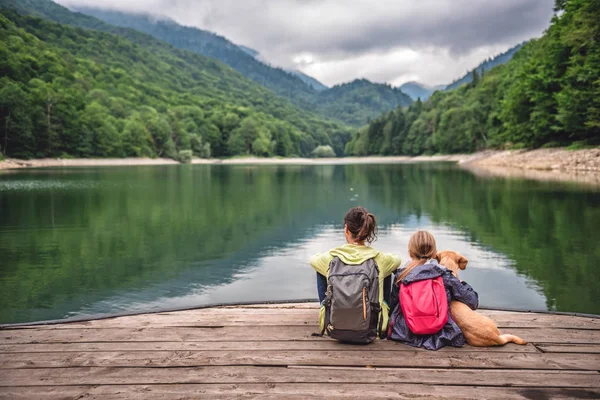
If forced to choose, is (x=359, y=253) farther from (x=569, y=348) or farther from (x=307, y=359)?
(x=569, y=348)

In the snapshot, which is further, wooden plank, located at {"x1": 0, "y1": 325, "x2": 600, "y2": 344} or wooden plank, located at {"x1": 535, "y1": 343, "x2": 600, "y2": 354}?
wooden plank, located at {"x1": 0, "y1": 325, "x2": 600, "y2": 344}

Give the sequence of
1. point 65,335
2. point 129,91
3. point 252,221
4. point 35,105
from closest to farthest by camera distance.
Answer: point 65,335 → point 252,221 → point 35,105 → point 129,91

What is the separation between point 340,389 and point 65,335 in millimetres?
3561

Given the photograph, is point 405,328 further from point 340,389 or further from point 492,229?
point 492,229

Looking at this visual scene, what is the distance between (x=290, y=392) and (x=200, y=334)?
1.98 metres

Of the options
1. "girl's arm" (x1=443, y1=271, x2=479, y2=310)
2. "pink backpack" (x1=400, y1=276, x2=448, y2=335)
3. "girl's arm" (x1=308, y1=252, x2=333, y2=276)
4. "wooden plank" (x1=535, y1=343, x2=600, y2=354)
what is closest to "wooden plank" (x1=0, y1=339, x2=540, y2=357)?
"wooden plank" (x1=535, y1=343, x2=600, y2=354)

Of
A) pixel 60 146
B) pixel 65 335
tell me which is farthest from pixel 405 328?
pixel 60 146

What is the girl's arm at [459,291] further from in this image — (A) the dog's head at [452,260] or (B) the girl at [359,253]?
(B) the girl at [359,253]

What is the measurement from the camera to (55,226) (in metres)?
20.9

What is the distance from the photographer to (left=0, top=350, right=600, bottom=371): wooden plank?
179 inches

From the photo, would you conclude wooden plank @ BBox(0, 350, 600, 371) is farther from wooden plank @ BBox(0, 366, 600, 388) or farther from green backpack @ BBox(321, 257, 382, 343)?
green backpack @ BBox(321, 257, 382, 343)

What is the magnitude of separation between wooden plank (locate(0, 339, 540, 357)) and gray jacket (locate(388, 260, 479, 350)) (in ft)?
0.25

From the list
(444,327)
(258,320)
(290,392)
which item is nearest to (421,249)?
(444,327)

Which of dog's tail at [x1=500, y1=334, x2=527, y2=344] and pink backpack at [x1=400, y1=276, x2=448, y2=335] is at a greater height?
pink backpack at [x1=400, y1=276, x2=448, y2=335]
